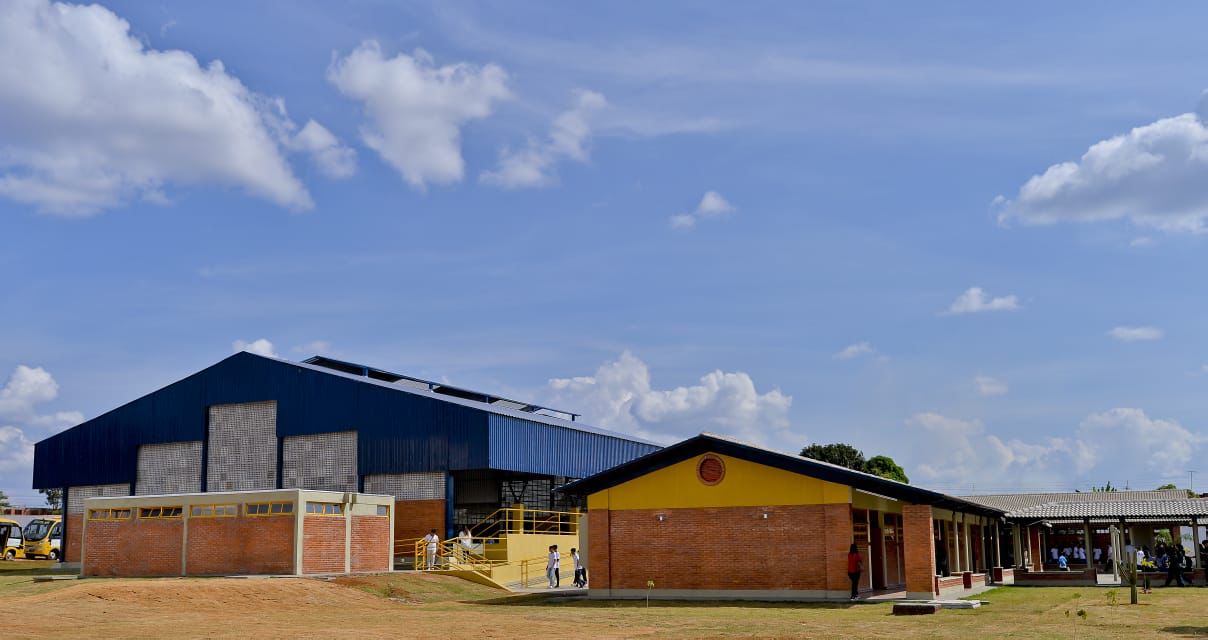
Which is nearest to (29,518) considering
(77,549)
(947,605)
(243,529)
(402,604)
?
(77,549)

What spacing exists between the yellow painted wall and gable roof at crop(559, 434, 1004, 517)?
0.21 m

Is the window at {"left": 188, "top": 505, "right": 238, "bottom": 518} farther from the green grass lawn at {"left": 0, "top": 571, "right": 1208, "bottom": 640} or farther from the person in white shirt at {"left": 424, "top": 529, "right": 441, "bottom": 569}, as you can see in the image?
the person in white shirt at {"left": 424, "top": 529, "right": 441, "bottom": 569}

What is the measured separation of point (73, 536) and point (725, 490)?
131 feet

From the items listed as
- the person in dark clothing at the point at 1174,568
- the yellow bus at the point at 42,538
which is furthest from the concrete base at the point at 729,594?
the yellow bus at the point at 42,538

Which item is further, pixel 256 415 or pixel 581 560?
pixel 256 415

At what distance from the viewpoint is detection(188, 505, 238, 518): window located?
41781mm

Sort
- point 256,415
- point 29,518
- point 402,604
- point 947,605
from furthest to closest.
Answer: point 29,518
point 256,415
point 402,604
point 947,605

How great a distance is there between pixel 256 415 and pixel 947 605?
116 feet

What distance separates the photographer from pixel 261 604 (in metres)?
32.3

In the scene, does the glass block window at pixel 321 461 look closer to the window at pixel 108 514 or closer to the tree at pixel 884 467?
the window at pixel 108 514

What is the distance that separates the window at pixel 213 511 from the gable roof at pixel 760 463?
1362 centimetres

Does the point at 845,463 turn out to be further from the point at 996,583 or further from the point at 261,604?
the point at 261,604

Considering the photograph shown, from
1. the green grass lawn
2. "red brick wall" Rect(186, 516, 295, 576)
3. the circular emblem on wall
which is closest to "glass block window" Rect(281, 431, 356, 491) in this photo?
"red brick wall" Rect(186, 516, 295, 576)

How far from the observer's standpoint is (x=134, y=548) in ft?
141
